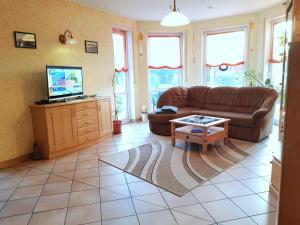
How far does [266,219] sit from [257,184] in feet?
2.14

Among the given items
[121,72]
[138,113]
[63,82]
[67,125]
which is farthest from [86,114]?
[138,113]

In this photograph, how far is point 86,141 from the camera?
4.08 m

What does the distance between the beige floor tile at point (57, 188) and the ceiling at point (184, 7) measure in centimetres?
319

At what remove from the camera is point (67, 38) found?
13.4 feet

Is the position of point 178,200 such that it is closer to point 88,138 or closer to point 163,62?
point 88,138

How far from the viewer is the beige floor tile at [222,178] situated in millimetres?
2682

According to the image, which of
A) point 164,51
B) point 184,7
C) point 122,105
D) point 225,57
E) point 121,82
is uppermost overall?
point 184,7

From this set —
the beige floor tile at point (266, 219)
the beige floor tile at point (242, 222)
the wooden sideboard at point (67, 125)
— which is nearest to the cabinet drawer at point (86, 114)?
the wooden sideboard at point (67, 125)

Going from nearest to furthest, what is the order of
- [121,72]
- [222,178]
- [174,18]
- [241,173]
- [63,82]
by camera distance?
[222,178], [241,173], [174,18], [63,82], [121,72]

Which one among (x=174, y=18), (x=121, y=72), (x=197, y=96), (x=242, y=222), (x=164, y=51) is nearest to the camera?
(x=242, y=222)

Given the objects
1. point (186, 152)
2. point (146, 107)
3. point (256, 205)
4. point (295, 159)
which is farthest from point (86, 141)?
point (295, 159)

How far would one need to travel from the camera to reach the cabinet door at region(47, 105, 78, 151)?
346cm

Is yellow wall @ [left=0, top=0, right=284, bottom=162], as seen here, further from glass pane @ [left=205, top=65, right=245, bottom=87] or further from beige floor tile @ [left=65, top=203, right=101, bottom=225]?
beige floor tile @ [left=65, top=203, right=101, bottom=225]

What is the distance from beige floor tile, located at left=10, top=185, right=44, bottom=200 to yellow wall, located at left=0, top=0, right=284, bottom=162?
37.5 inches
